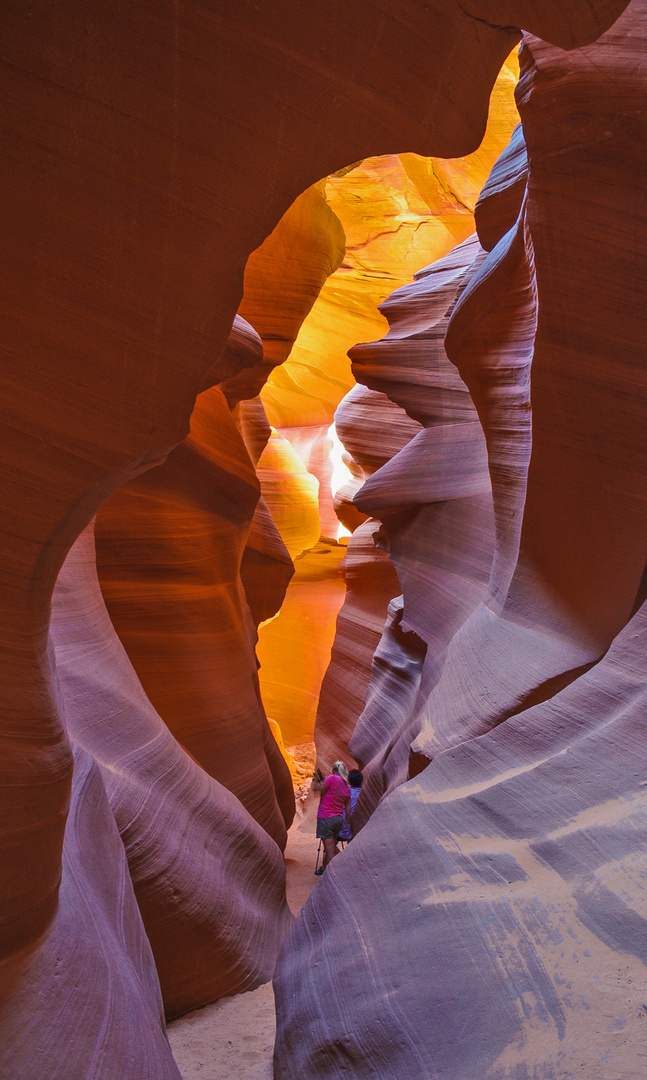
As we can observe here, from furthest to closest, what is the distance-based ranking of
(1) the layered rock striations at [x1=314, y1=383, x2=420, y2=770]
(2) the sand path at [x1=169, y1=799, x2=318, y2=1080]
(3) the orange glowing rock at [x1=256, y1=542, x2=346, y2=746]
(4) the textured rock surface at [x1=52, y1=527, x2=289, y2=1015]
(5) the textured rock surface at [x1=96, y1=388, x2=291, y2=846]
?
1. (3) the orange glowing rock at [x1=256, y1=542, x2=346, y2=746]
2. (1) the layered rock striations at [x1=314, y1=383, x2=420, y2=770]
3. (5) the textured rock surface at [x1=96, y1=388, x2=291, y2=846]
4. (4) the textured rock surface at [x1=52, y1=527, x2=289, y2=1015]
5. (2) the sand path at [x1=169, y1=799, x2=318, y2=1080]

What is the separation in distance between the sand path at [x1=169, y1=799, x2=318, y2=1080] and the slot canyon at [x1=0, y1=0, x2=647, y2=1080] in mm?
39

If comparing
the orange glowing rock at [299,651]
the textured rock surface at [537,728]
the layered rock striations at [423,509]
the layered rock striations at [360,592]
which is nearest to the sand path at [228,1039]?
the textured rock surface at [537,728]

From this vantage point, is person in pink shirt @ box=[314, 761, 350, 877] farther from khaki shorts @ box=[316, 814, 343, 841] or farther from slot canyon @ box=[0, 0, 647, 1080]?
slot canyon @ box=[0, 0, 647, 1080]

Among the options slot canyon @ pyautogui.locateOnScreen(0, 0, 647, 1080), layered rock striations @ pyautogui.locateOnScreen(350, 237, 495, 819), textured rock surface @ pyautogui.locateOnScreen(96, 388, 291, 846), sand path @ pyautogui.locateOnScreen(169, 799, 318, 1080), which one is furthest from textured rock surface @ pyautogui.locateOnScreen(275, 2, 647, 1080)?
textured rock surface @ pyautogui.locateOnScreen(96, 388, 291, 846)

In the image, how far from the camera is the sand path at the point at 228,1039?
364 cm

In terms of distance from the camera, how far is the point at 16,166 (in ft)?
5.74

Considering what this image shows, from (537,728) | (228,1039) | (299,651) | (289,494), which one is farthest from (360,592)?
(537,728)

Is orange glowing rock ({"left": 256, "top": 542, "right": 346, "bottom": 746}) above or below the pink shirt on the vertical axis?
below

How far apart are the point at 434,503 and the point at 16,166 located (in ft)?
17.3

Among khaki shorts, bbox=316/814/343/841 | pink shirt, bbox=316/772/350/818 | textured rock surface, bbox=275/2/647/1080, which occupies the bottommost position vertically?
khaki shorts, bbox=316/814/343/841

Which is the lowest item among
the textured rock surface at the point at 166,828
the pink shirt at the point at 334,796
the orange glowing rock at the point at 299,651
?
the orange glowing rock at the point at 299,651

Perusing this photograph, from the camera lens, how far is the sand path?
3.64 m

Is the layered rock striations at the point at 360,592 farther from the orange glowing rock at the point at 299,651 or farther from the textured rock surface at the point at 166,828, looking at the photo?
the textured rock surface at the point at 166,828

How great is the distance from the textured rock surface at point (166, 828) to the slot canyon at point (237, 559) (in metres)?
0.02
